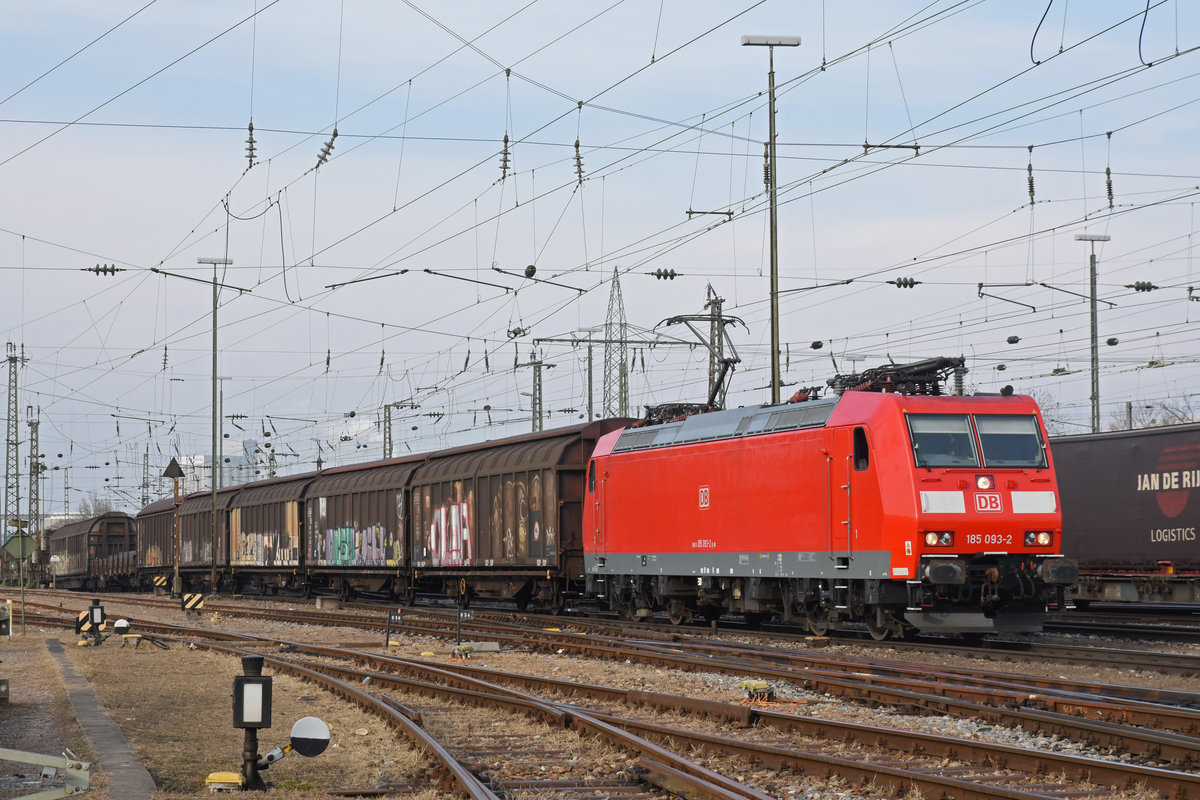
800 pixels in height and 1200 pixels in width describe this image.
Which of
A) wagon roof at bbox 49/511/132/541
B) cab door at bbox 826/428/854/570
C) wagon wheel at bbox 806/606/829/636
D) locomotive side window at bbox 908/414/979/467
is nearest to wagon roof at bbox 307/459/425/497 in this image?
wagon wheel at bbox 806/606/829/636

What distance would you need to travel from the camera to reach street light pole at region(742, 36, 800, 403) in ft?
85.4

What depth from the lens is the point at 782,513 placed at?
20.4m

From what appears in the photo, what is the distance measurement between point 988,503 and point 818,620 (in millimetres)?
3907

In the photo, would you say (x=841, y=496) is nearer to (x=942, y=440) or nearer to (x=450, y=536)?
(x=942, y=440)

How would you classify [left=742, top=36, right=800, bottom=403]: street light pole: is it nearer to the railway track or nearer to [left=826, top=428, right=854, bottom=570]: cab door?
[left=826, top=428, right=854, bottom=570]: cab door

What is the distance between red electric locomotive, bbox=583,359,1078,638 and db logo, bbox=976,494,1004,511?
20 mm

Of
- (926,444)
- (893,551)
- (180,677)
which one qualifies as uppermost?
(926,444)

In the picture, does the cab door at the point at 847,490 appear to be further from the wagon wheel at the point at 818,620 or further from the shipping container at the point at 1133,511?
the shipping container at the point at 1133,511

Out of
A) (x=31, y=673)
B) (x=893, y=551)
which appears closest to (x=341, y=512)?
(x=31, y=673)

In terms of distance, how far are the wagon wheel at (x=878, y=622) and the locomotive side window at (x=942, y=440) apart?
2627mm

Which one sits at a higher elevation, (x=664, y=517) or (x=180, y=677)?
(x=664, y=517)

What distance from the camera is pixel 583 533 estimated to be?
Answer: 27.3 metres

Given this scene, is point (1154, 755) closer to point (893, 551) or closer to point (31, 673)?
point (893, 551)

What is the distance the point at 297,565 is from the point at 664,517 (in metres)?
23.1
